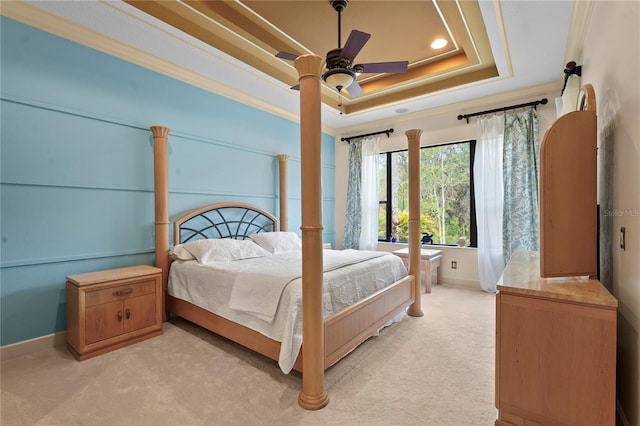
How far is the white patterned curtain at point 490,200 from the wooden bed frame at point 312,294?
159 centimetres

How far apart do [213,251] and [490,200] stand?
3.81 m

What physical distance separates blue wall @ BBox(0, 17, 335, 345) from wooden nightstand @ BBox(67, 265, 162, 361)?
31 cm

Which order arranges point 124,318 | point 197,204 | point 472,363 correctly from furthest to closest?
point 197,204, point 124,318, point 472,363

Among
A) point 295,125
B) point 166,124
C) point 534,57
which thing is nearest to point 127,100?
point 166,124

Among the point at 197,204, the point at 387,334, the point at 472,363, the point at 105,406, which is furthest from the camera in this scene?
the point at 197,204

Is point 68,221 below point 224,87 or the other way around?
below

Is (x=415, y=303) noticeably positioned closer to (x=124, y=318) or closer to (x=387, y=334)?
(x=387, y=334)

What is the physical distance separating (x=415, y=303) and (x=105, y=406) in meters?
2.88

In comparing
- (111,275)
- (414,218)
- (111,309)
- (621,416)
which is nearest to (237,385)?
(111,309)

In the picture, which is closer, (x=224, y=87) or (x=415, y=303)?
(x=415, y=303)

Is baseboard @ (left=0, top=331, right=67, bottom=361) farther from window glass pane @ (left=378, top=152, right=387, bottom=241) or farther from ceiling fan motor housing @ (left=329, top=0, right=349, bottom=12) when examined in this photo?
window glass pane @ (left=378, top=152, right=387, bottom=241)

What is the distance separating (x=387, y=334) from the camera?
292 cm

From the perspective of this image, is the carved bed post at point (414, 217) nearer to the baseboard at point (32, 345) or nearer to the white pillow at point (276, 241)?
the white pillow at point (276, 241)

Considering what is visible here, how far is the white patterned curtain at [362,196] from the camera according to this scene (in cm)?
551
